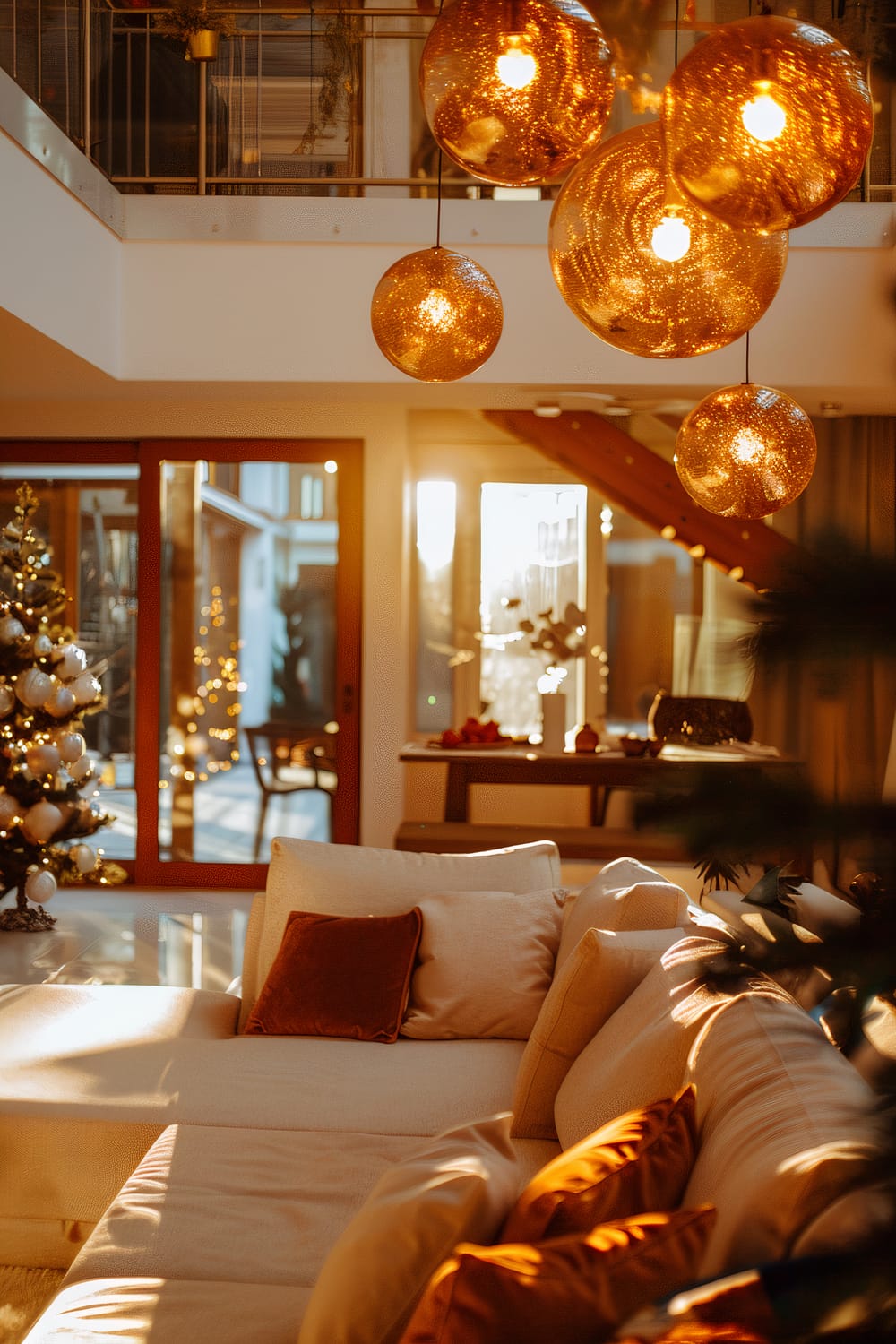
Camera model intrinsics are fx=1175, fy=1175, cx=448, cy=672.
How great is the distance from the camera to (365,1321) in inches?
55.3

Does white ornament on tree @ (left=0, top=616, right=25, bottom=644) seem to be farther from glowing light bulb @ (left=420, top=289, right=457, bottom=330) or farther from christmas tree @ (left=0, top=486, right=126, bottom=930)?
glowing light bulb @ (left=420, top=289, right=457, bottom=330)

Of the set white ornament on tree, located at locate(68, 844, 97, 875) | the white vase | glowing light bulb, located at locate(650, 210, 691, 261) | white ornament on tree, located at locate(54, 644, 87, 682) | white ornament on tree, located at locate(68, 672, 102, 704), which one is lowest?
white ornament on tree, located at locate(68, 844, 97, 875)

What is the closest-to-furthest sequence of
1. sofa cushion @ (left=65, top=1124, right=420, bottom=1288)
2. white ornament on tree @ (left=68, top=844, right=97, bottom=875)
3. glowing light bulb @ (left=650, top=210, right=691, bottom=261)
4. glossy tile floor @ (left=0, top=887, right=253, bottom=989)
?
1. sofa cushion @ (left=65, top=1124, right=420, bottom=1288)
2. glowing light bulb @ (left=650, top=210, right=691, bottom=261)
3. glossy tile floor @ (left=0, top=887, right=253, bottom=989)
4. white ornament on tree @ (left=68, top=844, right=97, bottom=875)

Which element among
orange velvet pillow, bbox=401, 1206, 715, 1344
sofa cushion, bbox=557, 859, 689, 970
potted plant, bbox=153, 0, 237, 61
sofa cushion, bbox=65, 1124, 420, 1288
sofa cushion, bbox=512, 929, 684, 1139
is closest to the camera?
orange velvet pillow, bbox=401, 1206, 715, 1344

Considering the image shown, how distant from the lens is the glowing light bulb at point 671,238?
199cm

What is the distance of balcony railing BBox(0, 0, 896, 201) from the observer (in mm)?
5273

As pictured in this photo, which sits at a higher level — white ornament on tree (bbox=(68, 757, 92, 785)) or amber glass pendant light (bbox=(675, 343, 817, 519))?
amber glass pendant light (bbox=(675, 343, 817, 519))

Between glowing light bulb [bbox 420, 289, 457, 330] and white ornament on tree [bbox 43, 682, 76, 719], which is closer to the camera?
glowing light bulb [bbox 420, 289, 457, 330]

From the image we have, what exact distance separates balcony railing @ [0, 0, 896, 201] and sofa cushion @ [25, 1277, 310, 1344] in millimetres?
4583

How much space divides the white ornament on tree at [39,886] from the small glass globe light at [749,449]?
3.59 meters

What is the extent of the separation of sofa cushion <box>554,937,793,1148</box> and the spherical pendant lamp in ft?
3.55

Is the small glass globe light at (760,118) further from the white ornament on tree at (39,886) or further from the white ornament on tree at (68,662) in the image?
the white ornament on tree at (39,886)

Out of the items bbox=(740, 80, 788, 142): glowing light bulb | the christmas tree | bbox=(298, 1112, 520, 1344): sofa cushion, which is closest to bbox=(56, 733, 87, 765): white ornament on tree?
the christmas tree

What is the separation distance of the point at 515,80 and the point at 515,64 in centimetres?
2
